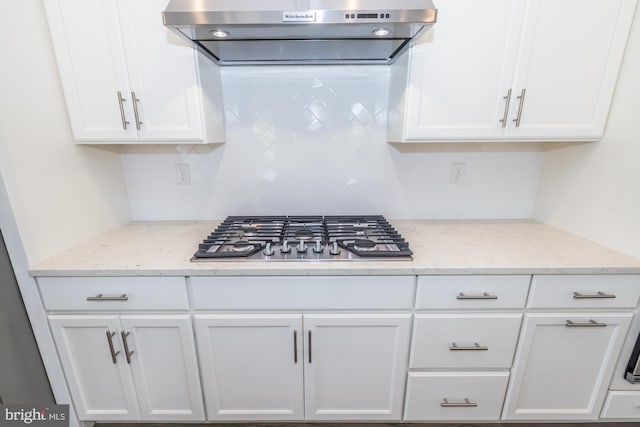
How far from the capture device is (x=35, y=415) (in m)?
1.19

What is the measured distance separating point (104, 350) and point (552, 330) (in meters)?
1.98

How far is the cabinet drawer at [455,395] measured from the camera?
4.14 ft

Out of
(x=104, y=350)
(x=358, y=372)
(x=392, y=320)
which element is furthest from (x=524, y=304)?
(x=104, y=350)

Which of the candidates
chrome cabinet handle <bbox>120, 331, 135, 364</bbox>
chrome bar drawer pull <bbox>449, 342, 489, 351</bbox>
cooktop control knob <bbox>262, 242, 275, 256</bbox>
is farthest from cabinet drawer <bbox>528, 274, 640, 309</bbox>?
chrome cabinet handle <bbox>120, 331, 135, 364</bbox>

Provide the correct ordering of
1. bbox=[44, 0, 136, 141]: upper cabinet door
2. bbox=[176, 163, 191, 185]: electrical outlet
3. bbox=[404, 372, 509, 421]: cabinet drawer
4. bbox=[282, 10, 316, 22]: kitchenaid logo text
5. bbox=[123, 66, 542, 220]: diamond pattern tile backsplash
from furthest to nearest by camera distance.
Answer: bbox=[176, 163, 191, 185]: electrical outlet
bbox=[123, 66, 542, 220]: diamond pattern tile backsplash
bbox=[404, 372, 509, 421]: cabinet drawer
bbox=[44, 0, 136, 141]: upper cabinet door
bbox=[282, 10, 316, 22]: kitchenaid logo text

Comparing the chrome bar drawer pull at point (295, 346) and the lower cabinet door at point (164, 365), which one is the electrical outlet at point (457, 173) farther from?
the lower cabinet door at point (164, 365)

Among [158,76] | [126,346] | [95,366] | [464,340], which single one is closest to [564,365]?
[464,340]

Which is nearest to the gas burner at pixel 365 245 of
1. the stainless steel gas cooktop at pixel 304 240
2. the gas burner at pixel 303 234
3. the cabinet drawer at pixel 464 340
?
the stainless steel gas cooktop at pixel 304 240

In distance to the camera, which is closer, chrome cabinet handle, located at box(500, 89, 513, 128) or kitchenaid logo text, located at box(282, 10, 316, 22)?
kitchenaid logo text, located at box(282, 10, 316, 22)

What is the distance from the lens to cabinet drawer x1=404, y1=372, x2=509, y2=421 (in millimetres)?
1263

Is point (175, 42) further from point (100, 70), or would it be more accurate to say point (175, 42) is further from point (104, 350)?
point (104, 350)

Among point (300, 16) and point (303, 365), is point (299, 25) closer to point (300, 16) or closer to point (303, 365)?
point (300, 16)

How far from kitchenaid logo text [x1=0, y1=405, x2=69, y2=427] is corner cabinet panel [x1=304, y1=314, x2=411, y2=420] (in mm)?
1141

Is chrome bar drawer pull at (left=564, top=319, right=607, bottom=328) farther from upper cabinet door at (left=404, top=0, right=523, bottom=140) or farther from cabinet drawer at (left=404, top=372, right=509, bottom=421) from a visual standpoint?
upper cabinet door at (left=404, top=0, right=523, bottom=140)
